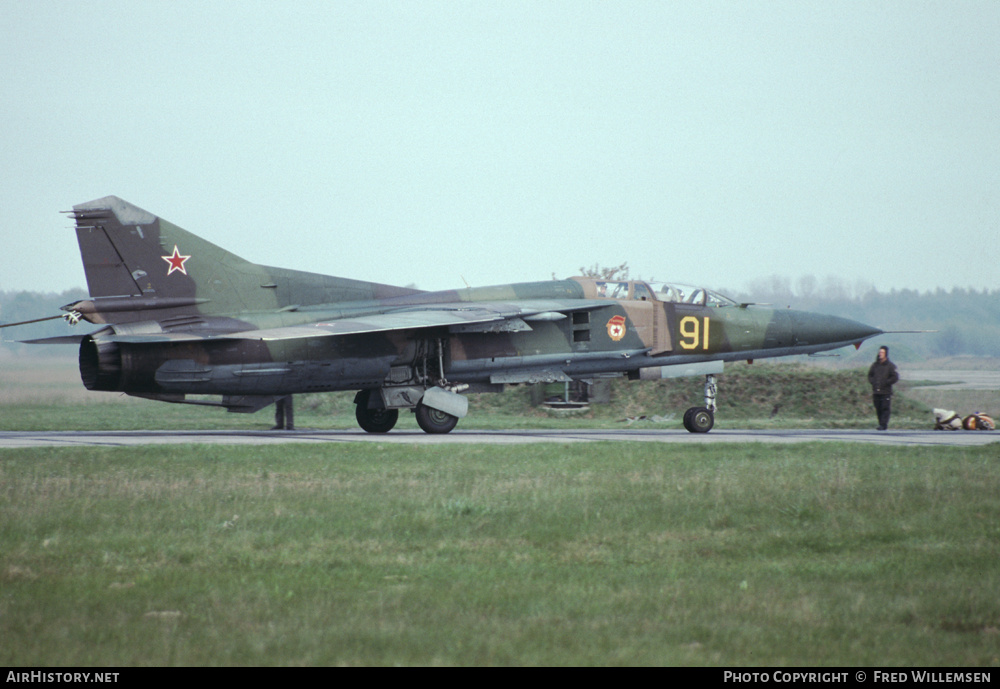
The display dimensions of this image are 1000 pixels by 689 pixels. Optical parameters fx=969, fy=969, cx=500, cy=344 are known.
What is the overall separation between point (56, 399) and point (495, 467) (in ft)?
69.9

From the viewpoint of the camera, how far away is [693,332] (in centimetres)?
2166

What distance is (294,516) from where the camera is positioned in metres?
9.41

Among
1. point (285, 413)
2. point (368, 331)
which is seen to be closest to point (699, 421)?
point (368, 331)


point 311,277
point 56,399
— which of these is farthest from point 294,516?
point 56,399

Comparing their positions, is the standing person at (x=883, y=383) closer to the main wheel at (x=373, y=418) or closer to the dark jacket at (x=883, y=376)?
the dark jacket at (x=883, y=376)

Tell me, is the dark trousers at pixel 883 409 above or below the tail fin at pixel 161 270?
below

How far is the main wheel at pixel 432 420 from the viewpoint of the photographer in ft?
66.7

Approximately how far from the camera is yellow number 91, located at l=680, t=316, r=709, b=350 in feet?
70.9

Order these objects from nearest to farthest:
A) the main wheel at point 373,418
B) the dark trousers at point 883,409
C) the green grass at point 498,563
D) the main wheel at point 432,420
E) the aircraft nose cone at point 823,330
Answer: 1. the green grass at point 498,563
2. the main wheel at point 432,420
3. the main wheel at point 373,418
4. the aircraft nose cone at point 823,330
5. the dark trousers at point 883,409

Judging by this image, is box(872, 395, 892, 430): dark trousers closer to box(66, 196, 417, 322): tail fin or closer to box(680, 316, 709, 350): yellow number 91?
box(680, 316, 709, 350): yellow number 91

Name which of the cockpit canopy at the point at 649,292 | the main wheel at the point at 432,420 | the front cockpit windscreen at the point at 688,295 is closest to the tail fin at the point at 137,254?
the main wheel at the point at 432,420

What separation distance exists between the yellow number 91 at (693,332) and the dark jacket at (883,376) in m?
→ 4.46

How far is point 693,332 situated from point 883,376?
16.7 feet
